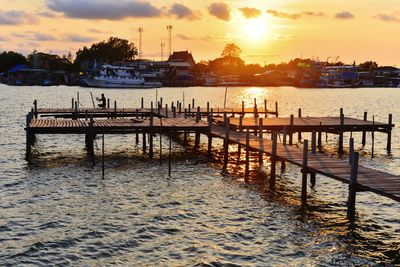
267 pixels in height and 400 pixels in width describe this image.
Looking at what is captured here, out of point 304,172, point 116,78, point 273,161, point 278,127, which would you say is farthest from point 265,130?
point 116,78

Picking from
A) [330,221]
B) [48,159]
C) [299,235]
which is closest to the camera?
[299,235]

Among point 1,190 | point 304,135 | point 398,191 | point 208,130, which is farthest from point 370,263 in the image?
point 304,135

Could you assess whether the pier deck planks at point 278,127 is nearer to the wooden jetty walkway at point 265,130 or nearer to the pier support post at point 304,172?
the wooden jetty walkway at point 265,130

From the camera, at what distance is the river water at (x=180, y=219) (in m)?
18.5

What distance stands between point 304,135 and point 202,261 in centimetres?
3888

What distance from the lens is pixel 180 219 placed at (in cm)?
2255

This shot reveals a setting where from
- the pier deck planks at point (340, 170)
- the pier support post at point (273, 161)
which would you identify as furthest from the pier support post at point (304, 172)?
the pier support post at point (273, 161)

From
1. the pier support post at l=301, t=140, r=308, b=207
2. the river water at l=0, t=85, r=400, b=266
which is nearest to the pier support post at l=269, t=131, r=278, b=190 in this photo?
the river water at l=0, t=85, r=400, b=266

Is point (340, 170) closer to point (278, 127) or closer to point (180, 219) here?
point (180, 219)

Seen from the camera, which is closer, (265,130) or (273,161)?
(273,161)

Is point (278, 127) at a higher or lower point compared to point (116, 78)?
lower

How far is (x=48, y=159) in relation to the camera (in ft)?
121

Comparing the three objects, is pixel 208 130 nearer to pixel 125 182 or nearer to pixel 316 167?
pixel 125 182

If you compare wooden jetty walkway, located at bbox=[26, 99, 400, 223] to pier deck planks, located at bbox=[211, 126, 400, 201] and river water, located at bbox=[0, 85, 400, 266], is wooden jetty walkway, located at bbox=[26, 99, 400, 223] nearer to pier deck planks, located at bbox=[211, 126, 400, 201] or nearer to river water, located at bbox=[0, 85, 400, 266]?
pier deck planks, located at bbox=[211, 126, 400, 201]
